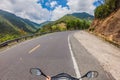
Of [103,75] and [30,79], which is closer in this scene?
[30,79]

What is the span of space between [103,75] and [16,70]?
12.2 ft

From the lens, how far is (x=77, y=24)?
162 m

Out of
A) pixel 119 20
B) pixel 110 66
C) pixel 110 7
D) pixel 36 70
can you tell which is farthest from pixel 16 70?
pixel 110 7

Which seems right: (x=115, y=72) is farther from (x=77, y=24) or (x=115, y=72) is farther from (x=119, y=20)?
(x=77, y=24)

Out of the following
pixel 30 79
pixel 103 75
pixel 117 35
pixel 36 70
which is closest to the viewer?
pixel 36 70

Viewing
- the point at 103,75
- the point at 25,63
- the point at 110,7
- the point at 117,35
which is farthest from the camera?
the point at 110,7

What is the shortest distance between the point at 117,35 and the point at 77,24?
443ft

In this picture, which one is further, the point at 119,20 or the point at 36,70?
the point at 119,20

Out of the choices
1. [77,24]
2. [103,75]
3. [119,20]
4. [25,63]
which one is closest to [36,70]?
[103,75]

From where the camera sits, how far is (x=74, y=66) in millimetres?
12086

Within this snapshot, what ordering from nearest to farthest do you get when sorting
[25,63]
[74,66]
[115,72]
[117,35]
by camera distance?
1. [115,72]
2. [74,66]
3. [25,63]
4. [117,35]

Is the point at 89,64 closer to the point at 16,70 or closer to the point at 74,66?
the point at 74,66

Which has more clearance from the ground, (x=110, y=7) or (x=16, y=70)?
(x=110, y=7)

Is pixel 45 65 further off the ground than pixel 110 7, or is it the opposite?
pixel 110 7
